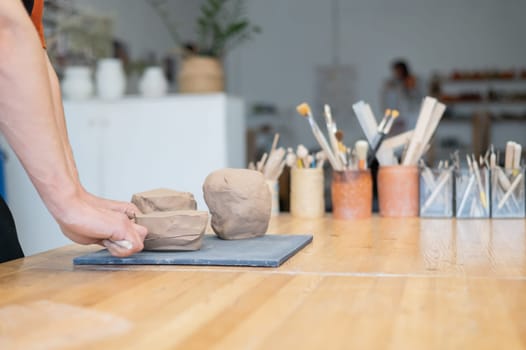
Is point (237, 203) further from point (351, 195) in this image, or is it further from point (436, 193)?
point (436, 193)

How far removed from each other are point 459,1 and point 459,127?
1409mm

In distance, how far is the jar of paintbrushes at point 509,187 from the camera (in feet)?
5.37

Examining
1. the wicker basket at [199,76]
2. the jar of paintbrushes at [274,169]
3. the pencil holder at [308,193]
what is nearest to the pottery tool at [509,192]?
the pencil holder at [308,193]

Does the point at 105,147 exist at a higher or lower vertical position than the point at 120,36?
lower

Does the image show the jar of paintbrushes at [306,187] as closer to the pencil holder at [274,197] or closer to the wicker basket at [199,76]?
the pencil holder at [274,197]

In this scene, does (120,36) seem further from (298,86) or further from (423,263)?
(423,263)

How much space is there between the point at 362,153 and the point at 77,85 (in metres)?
2.18

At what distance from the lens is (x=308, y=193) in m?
1.78

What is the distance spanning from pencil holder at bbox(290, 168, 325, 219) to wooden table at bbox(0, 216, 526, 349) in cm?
55

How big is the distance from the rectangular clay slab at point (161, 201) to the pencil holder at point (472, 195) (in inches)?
28.8

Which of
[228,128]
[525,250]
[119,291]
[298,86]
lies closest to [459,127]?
[298,86]

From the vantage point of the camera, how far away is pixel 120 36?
503cm

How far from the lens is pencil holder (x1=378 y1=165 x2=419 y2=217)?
1732mm

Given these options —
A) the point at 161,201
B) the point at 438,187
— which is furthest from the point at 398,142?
the point at 161,201
